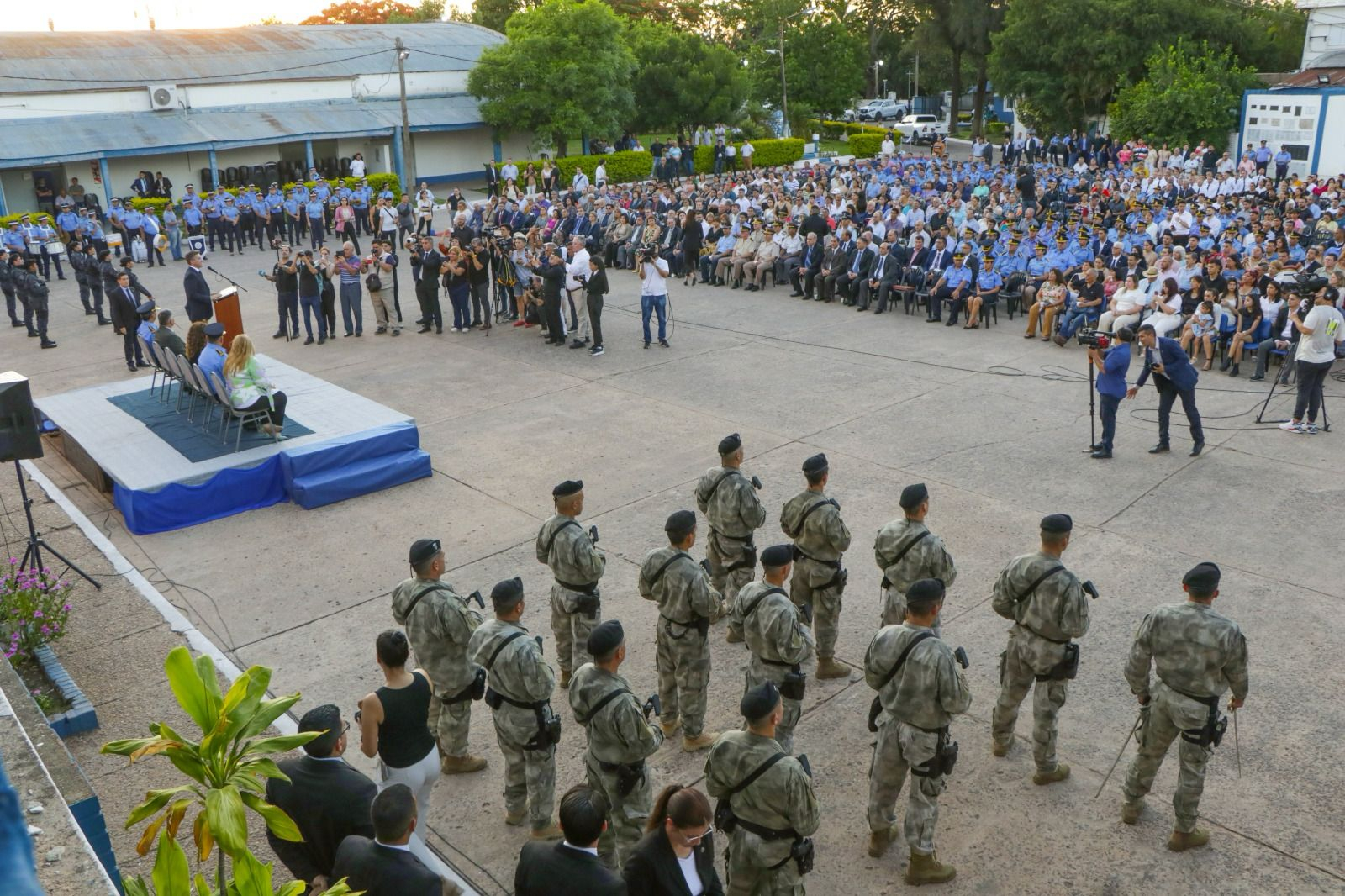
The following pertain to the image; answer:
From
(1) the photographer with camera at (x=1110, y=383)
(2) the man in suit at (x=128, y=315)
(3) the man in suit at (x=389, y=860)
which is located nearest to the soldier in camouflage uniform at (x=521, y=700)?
(3) the man in suit at (x=389, y=860)

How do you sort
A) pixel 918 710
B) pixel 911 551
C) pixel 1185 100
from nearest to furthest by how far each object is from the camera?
pixel 918 710 < pixel 911 551 < pixel 1185 100

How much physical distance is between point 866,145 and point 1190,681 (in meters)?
45.3

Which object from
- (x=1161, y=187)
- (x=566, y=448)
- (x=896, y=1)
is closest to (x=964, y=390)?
(x=566, y=448)

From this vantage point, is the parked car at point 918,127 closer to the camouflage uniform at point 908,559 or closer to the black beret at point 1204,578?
the camouflage uniform at point 908,559

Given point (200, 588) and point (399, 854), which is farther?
point (200, 588)

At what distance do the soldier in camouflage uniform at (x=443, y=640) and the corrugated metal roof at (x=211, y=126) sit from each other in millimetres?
32023

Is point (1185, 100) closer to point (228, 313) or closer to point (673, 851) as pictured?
point (228, 313)

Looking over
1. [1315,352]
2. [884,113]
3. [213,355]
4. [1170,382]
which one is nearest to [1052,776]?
[1170,382]

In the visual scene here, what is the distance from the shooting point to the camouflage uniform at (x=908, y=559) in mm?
6930

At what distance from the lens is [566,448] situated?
40.5 ft

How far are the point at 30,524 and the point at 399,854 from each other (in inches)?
240

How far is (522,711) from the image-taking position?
18.9 feet

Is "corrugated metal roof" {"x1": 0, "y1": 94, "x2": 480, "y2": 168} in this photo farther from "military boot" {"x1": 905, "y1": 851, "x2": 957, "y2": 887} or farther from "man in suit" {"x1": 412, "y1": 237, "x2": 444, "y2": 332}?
"military boot" {"x1": 905, "y1": 851, "x2": 957, "y2": 887}

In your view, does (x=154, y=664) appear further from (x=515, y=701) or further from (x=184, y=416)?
(x=184, y=416)
